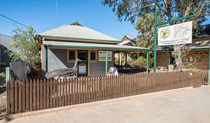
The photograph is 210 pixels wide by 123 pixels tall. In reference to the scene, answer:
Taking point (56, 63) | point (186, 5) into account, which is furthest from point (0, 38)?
point (186, 5)

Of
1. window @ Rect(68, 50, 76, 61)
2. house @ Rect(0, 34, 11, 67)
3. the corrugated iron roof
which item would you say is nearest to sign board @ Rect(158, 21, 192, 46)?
the corrugated iron roof

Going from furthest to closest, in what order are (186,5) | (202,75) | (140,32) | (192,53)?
(140,32), (192,53), (186,5), (202,75)

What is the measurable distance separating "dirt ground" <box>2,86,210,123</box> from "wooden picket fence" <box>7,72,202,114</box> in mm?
263

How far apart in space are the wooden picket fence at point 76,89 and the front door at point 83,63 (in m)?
5.80

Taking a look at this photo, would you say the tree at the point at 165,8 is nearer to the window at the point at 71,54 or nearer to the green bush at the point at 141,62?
the green bush at the point at 141,62

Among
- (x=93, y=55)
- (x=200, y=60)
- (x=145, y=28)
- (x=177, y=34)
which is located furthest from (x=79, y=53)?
(x=200, y=60)

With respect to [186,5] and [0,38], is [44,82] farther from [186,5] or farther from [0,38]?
[0,38]

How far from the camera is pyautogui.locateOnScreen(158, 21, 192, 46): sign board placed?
775cm

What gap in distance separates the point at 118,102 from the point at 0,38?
20.4 metres

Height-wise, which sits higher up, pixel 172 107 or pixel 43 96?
pixel 43 96

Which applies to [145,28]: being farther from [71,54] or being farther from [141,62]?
[71,54]

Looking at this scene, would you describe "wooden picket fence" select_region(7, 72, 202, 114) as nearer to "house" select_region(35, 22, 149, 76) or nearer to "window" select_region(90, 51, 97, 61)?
"house" select_region(35, 22, 149, 76)

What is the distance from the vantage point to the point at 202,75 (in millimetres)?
10148

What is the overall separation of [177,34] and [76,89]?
650 centimetres
